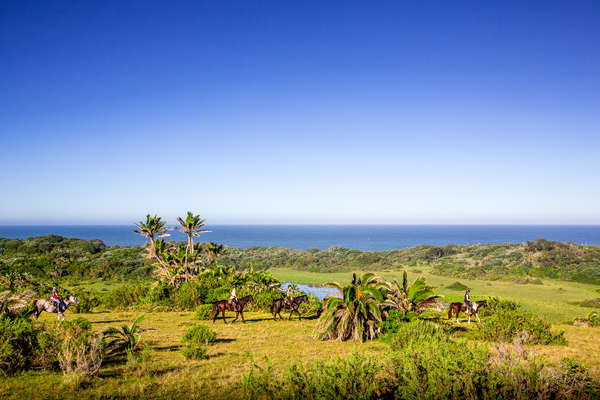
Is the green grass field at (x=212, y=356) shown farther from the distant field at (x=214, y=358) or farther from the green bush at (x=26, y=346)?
the green bush at (x=26, y=346)

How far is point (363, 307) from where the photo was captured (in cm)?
Result: 1448

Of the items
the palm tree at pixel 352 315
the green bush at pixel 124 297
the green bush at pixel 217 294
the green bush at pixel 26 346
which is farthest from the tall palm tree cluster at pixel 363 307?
the green bush at pixel 124 297

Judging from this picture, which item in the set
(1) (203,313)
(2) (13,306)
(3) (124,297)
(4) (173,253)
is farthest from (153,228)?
(2) (13,306)

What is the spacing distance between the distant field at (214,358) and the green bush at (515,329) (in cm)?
63

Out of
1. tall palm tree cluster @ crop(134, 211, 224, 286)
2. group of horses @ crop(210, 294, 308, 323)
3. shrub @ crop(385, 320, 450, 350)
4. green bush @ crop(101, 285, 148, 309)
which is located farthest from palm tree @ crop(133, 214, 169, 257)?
shrub @ crop(385, 320, 450, 350)

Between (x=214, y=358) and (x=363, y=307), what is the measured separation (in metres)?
6.88

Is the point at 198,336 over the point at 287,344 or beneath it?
over

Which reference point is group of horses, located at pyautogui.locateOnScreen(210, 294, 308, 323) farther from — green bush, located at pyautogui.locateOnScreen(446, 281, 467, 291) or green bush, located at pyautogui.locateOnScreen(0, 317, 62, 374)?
green bush, located at pyautogui.locateOnScreen(446, 281, 467, 291)

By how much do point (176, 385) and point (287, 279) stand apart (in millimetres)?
44682

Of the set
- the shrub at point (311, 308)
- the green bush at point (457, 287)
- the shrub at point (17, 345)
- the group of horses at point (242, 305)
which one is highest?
the shrub at point (17, 345)

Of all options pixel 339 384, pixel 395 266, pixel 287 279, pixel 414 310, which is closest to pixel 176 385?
pixel 339 384

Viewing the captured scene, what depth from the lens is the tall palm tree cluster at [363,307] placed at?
578 inches

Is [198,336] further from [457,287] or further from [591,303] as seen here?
[457,287]

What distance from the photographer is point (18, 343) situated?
30.0 ft
